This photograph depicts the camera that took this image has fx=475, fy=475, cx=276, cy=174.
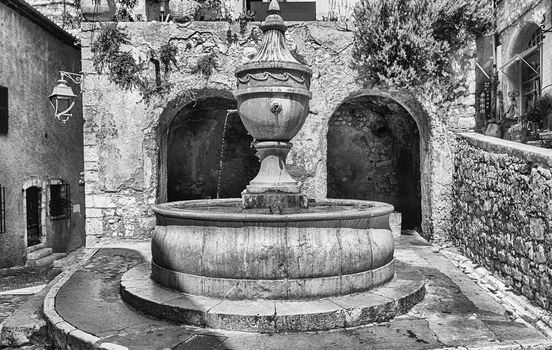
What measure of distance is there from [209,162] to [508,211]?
7303 mm

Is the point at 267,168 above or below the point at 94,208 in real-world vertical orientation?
above

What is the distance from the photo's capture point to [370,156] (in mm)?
10594

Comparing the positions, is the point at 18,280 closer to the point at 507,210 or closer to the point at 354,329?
the point at 354,329

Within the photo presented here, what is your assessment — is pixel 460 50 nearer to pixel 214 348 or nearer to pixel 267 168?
pixel 267 168

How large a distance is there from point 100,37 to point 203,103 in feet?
8.79

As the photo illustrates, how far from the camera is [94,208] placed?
821 centimetres

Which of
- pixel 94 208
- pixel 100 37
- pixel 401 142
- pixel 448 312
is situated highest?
pixel 100 37

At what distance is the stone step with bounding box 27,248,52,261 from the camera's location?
10406 millimetres

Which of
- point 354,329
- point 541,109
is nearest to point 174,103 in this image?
point 354,329

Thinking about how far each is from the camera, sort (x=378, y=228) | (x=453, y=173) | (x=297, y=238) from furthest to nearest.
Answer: (x=453, y=173)
(x=378, y=228)
(x=297, y=238)

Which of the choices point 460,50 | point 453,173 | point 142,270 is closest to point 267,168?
point 142,270

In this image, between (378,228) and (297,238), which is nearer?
(297,238)

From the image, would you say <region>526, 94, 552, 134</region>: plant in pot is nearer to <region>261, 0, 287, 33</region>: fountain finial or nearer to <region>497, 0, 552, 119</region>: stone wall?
<region>497, 0, 552, 119</region>: stone wall

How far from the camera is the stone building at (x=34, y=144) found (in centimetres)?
984
